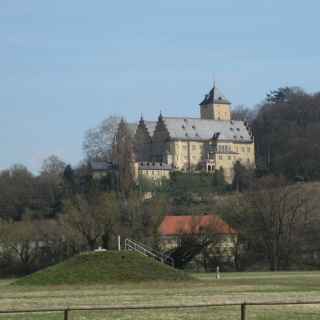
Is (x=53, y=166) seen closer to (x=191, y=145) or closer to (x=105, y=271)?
(x=191, y=145)

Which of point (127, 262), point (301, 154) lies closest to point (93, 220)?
point (127, 262)

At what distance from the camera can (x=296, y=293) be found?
118ft

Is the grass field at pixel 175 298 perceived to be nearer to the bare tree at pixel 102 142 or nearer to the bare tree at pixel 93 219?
the bare tree at pixel 93 219

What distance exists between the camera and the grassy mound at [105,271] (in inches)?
1880

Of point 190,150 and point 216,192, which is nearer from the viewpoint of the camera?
point 216,192

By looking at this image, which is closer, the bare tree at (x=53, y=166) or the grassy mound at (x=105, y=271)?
the grassy mound at (x=105, y=271)

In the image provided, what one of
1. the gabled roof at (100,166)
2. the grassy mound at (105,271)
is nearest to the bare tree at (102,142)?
the gabled roof at (100,166)

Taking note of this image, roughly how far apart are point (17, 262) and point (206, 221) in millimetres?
18279

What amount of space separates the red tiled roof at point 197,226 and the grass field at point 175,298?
37040 mm

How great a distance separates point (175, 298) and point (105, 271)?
16.3m

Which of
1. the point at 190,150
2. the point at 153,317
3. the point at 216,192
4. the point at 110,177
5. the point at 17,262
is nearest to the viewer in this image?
the point at 153,317

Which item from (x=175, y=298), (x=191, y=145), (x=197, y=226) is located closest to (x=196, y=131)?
(x=191, y=145)

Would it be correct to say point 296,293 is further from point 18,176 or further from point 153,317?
point 18,176

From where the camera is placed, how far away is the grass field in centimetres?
2489
